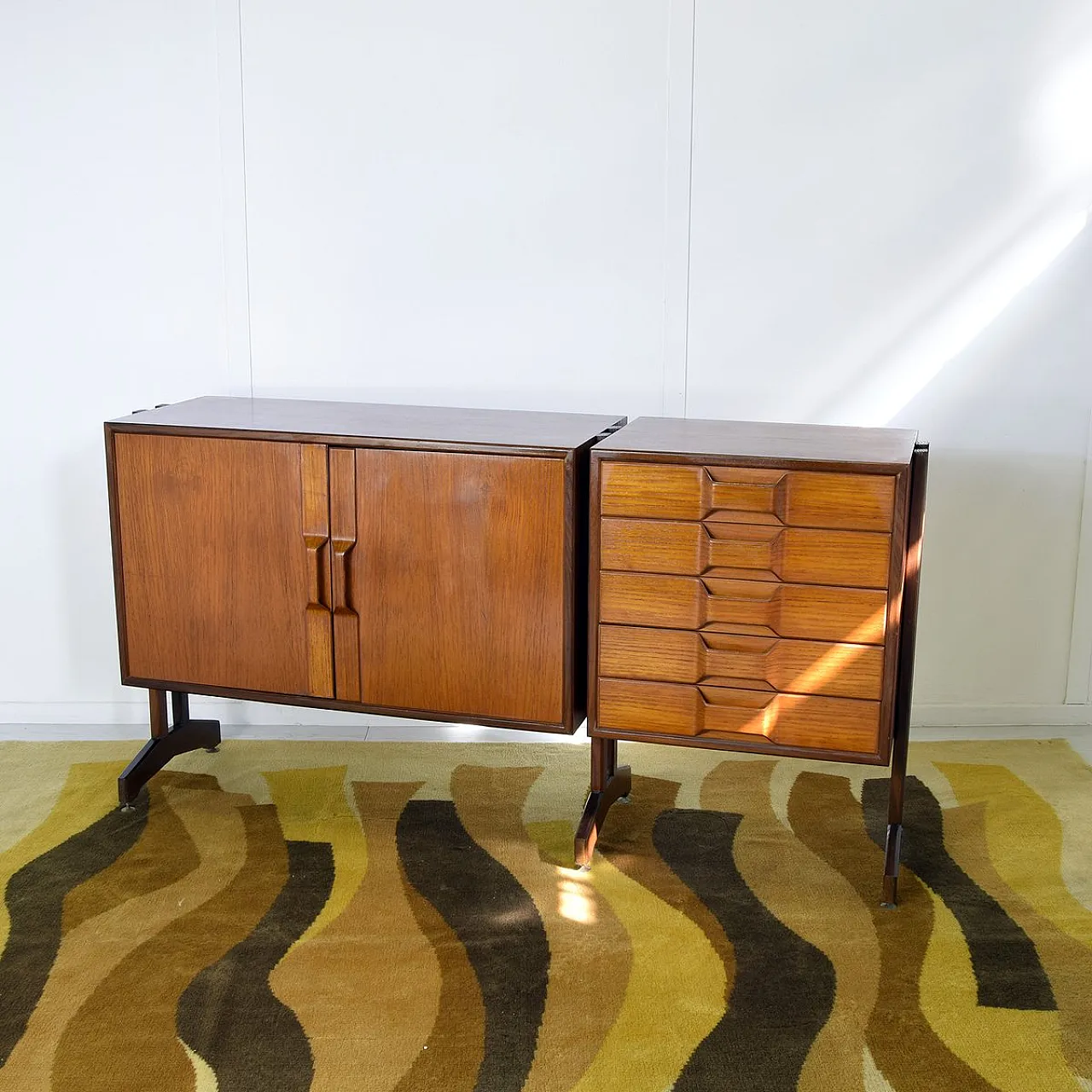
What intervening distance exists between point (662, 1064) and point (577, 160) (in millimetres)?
1994

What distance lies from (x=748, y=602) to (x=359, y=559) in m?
0.80

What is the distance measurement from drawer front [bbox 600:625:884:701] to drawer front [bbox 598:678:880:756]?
19 millimetres

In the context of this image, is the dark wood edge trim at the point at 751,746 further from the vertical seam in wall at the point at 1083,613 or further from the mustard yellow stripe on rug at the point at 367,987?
the vertical seam in wall at the point at 1083,613

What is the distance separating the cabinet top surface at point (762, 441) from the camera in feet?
7.51

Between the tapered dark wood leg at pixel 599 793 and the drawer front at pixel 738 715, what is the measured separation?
0.13m

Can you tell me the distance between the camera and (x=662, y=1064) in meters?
1.89

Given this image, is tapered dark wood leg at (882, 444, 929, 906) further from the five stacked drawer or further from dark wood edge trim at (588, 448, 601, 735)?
dark wood edge trim at (588, 448, 601, 735)

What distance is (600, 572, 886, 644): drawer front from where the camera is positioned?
2283 mm

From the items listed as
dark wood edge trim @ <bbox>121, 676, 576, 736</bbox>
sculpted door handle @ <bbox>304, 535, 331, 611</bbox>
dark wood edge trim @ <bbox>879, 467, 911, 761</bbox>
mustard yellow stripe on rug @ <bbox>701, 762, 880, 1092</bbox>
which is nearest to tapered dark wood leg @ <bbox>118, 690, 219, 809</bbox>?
dark wood edge trim @ <bbox>121, 676, 576, 736</bbox>

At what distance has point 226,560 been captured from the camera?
2631 millimetres

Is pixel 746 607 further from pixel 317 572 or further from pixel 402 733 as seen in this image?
pixel 402 733

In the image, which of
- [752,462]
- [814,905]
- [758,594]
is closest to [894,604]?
[758,594]

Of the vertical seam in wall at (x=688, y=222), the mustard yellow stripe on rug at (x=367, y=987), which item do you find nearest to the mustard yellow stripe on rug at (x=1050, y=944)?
the mustard yellow stripe on rug at (x=367, y=987)

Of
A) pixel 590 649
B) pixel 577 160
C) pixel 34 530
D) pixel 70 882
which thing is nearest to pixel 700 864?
pixel 590 649
